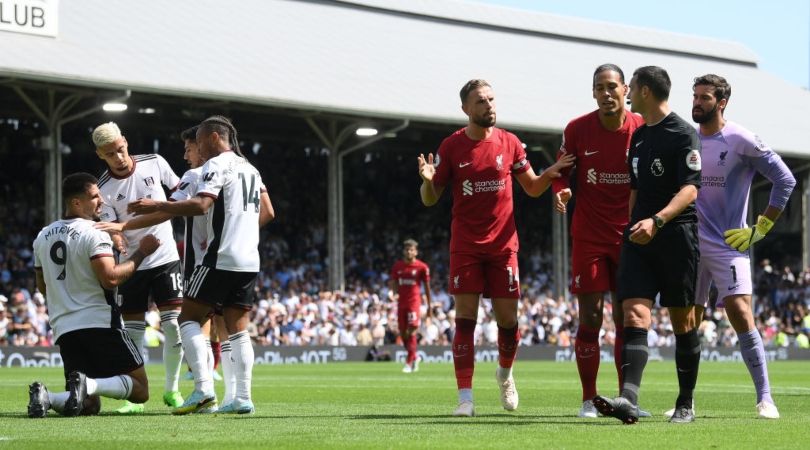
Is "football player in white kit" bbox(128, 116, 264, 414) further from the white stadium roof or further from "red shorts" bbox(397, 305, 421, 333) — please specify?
the white stadium roof

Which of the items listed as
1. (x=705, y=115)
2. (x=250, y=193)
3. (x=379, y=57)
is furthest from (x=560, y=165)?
(x=379, y=57)

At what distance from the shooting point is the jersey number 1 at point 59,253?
408 inches

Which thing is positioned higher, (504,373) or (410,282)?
(410,282)

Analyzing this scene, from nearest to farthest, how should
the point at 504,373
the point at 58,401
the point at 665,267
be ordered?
the point at 665,267
the point at 58,401
the point at 504,373

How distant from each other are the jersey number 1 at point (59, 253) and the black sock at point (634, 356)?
429 centimetres

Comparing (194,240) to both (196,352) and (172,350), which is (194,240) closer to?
(196,352)

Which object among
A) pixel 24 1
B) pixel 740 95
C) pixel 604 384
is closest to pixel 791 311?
pixel 740 95

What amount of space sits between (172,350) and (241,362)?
1351 millimetres

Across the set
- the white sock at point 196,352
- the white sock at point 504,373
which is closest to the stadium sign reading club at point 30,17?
the white sock at point 196,352

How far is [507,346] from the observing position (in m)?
11.1

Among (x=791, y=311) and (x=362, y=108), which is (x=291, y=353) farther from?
(x=791, y=311)

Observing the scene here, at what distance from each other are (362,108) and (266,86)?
104 inches

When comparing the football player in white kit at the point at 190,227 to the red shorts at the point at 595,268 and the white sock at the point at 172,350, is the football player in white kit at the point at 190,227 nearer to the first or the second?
the white sock at the point at 172,350

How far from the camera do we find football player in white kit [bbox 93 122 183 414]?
11484 millimetres
